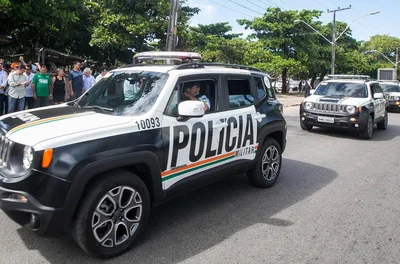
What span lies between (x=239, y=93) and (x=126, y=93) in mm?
1569

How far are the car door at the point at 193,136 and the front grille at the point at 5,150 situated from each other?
138 cm

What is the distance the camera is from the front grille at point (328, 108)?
10.1 meters

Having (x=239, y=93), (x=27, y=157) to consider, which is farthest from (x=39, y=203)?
(x=239, y=93)

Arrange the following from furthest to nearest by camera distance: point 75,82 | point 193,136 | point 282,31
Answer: point 282,31 < point 75,82 < point 193,136

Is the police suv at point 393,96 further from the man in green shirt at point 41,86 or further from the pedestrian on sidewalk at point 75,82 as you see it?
the man in green shirt at point 41,86

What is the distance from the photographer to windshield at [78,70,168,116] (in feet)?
12.1

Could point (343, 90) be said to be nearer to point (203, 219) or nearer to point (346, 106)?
point (346, 106)

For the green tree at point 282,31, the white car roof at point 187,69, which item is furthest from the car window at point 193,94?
the green tree at point 282,31

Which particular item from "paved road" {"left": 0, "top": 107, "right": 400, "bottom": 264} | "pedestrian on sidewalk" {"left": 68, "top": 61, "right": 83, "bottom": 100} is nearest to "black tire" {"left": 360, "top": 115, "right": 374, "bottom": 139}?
"paved road" {"left": 0, "top": 107, "right": 400, "bottom": 264}

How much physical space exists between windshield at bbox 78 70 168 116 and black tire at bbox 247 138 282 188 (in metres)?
1.97

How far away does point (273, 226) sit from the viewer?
13.4 ft

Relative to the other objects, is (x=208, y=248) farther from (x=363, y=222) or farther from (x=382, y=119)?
(x=382, y=119)

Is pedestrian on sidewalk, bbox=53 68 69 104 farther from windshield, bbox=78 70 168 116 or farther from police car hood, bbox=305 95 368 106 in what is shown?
police car hood, bbox=305 95 368 106

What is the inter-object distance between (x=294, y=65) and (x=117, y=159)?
3385 cm
